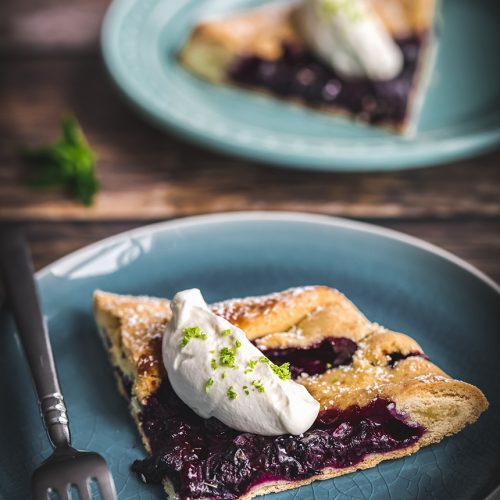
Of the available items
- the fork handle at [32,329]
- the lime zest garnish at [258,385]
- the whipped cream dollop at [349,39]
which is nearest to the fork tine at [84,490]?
the fork handle at [32,329]

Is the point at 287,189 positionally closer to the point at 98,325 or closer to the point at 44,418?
the point at 98,325

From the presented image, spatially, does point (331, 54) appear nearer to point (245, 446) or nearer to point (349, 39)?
point (349, 39)

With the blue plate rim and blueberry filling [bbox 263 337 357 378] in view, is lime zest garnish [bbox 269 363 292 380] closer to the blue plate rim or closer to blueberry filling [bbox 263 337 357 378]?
blueberry filling [bbox 263 337 357 378]

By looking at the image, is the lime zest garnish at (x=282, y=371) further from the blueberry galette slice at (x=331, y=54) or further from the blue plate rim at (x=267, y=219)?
the blueberry galette slice at (x=331, y=54)

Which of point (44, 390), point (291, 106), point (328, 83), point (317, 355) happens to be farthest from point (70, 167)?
point (317, 355)

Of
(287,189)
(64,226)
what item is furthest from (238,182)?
(64,226)

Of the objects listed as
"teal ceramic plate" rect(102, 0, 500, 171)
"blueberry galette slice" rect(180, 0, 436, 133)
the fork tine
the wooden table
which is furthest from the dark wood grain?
the fork tine
